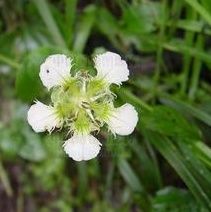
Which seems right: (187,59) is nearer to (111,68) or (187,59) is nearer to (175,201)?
(175,201)

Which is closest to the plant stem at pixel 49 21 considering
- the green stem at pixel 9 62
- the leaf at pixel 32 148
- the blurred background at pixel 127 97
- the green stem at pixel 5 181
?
the blurred background at pixel 127 97

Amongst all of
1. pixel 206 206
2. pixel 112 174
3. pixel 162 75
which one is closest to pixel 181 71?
pixel 162 75

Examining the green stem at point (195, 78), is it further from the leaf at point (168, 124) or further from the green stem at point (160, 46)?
the leaf at point (168, 124)

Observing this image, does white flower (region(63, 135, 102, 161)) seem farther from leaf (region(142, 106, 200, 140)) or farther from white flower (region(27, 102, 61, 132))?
leaf (region(142, 106, 200, 140))

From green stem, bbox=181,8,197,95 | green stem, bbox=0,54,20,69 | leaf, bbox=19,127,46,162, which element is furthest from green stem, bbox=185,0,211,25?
leaf, bbox=19,127,46,162

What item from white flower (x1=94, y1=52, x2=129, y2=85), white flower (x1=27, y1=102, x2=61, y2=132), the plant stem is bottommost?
white flower (x1=27, y1=102, x2=61, y2=132)

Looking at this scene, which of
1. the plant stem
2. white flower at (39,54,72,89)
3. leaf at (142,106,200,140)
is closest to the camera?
white flower at (39,54,72,89)

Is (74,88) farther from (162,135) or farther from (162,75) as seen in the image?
(162,75)
